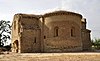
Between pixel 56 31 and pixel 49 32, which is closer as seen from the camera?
pixel 56 31

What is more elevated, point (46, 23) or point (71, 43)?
point (46, 23)

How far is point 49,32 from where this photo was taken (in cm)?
3631

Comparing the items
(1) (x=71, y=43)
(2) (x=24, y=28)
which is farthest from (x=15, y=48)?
(1) (x=71, y=43)

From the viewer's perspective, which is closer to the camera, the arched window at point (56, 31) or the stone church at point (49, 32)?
the stone church at point (49, 32)

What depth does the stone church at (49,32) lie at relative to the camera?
3556 cm

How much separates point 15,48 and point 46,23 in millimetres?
8185

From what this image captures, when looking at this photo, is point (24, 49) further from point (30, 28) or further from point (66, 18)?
point (66, 18)

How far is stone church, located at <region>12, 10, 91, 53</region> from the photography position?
3556 centimetres

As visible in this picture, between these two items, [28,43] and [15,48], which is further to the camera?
[15,48]

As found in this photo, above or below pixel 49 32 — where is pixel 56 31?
above

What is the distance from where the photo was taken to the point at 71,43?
1405 inches

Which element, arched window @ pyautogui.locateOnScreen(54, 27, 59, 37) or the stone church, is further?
arched window @ pyautogui.locateOnScreen(54, 27, 59, 37)

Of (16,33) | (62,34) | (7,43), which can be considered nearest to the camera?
(62,34)

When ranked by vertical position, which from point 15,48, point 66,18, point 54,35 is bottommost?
point 15,48
